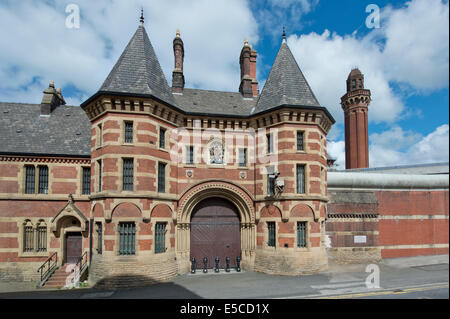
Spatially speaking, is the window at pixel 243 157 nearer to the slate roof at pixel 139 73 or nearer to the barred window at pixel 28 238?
the slate roof at pixel 139 73

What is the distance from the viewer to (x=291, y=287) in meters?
15.2

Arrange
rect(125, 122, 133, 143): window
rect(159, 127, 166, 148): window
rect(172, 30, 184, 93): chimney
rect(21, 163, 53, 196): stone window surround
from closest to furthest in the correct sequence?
rect(125, 122, 133, 143): window, rect(159, 127, 166, 148): window, rect(21, 163, 53, 196): stone window surround, rect(172, 30, 184, 93): chimney

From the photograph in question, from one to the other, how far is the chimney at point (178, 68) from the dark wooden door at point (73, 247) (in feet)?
39.0

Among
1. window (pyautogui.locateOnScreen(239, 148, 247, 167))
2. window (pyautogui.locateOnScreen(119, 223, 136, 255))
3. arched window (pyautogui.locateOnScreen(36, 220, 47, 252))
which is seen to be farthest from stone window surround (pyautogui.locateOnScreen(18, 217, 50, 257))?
window (pyautogui.locateOnScreen(239, 148, 247, 167))

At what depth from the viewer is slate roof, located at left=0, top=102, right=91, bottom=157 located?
1984cm

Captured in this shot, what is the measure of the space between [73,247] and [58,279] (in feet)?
7.11

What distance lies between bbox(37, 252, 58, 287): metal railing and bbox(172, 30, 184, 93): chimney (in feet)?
44.2

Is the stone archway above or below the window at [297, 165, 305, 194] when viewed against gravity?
below

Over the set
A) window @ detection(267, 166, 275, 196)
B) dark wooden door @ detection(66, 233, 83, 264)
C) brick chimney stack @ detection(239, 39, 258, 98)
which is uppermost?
brick chimney stack @ detection(239, 39, 258, 98)

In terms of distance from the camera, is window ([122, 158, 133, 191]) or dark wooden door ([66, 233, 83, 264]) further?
dark wooden door ([66, 233, 83, 264])

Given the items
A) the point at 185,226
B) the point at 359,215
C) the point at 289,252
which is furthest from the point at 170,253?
the point at 359,215

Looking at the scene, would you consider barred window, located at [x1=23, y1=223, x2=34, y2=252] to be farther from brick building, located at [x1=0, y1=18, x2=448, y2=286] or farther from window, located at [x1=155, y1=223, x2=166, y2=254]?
window, located at [x1=155, y1=223, x2=166, y2=254]

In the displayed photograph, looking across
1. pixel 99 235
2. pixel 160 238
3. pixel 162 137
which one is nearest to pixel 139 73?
pixel 162 137

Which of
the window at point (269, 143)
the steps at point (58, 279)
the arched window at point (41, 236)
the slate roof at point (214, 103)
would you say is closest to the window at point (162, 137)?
the slate roof at point (214, 103)
